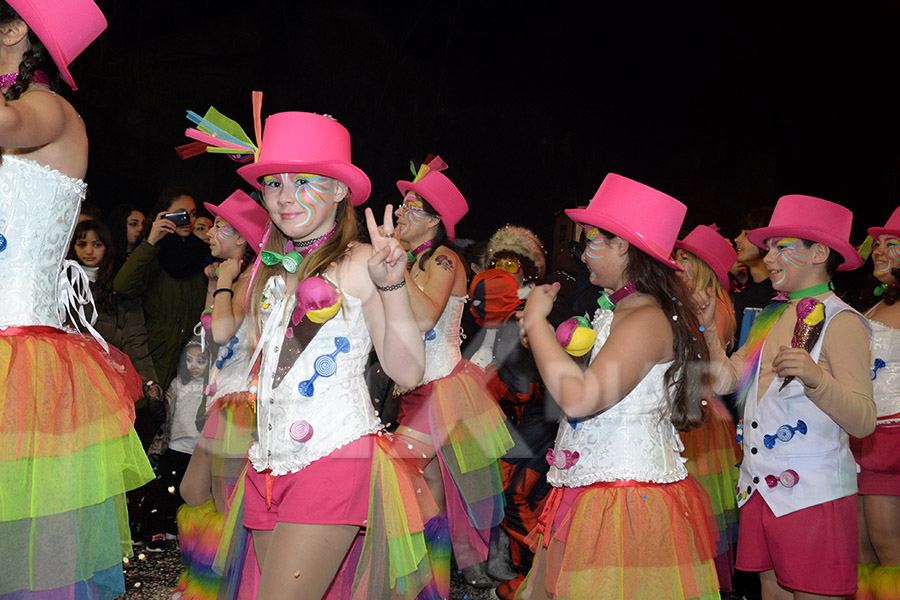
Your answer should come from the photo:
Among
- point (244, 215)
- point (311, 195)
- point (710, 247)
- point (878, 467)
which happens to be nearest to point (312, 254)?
point (311, 195)

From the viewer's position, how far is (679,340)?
239 centimetres

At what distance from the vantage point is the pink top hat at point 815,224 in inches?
115

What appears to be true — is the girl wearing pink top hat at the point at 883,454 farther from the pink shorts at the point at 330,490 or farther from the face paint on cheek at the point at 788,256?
the pink shorts at the point at 330,490

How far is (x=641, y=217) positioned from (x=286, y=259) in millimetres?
1095

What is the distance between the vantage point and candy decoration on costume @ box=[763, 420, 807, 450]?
276cm

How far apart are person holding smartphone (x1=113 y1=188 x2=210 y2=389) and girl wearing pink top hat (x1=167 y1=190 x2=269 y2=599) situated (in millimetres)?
663

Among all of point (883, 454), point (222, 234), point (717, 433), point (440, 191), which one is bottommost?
point (717, 433)

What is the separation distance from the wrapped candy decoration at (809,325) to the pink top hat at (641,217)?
24.9 inches

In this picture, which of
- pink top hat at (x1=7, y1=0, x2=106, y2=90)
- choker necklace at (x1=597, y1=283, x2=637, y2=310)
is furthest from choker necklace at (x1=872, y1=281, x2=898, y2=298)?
pink top hat at (x1=7, y1=0, x2=106, y2=90)

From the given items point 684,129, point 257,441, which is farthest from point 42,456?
point 684,129

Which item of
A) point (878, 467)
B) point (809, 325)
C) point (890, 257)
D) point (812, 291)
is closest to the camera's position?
point (809, 325)

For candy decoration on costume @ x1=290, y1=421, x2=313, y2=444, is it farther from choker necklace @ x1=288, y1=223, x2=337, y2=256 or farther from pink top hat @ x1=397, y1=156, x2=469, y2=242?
pink top hat @ x1=397, y1=156, x2=469, y2=242

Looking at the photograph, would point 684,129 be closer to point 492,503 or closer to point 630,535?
point 492,503

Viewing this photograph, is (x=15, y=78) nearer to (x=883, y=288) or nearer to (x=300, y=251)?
(x=300, y=251)
